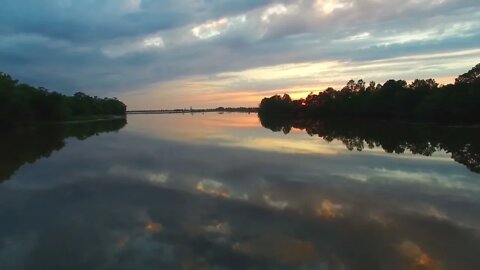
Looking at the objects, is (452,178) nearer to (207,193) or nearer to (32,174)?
(207,193)

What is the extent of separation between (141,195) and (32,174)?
9292 mm

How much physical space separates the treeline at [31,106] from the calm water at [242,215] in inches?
1448

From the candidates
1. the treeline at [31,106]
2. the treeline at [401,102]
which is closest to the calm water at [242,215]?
the treeline at [31,106]

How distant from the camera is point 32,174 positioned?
2302 cm

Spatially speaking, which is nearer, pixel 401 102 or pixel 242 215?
pixel 242 215

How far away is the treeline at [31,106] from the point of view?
58.7 metres

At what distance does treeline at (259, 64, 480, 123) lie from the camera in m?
63.0

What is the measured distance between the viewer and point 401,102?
264 ft

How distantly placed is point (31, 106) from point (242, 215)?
247 ft

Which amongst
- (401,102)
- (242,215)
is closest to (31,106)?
(401,102)

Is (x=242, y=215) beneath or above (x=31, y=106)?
beneath

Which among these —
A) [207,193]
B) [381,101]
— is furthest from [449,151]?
[381,101]

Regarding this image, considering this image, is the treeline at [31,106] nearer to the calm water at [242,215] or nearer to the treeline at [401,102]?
the calm water at [242,215]

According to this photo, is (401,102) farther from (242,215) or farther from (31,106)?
(242,215)
